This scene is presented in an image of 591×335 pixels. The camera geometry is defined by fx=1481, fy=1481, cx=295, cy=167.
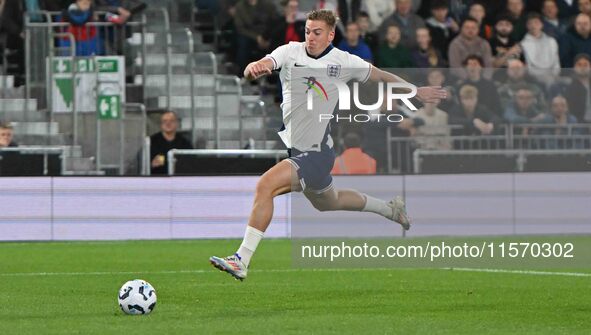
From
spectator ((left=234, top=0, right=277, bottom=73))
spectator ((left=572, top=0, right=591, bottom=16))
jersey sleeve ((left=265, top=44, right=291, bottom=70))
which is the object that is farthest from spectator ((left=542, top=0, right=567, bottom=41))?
jersey sleeve ((left=265, top=44, right=291, bottom=70))

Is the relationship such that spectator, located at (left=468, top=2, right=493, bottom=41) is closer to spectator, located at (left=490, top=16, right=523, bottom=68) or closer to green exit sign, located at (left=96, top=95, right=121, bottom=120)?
spectator, located at (left=490, top=16, right=523, bottom=68)

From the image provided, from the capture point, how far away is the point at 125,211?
20406 mm

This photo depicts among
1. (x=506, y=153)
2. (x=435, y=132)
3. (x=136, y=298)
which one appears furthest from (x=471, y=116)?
(x=136, y=298)

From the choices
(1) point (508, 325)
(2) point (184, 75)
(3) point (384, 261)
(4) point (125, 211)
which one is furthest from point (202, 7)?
(1) point (508, 325)

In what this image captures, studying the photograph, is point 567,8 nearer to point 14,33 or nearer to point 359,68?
point 14,33

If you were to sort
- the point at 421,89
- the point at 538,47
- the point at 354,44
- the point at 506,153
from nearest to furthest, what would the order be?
the point at 421,89, the point at 506,153, the point at 354,44, the point at 538,47

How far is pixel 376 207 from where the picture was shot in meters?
13.2

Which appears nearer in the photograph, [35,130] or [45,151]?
[45,151]

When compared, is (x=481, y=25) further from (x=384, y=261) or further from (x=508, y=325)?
(x=508, y=325)

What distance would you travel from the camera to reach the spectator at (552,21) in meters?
24.3

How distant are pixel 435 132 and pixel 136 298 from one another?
36.1ft

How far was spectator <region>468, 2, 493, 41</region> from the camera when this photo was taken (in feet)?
79.2

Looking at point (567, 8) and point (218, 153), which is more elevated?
point (567, 8)

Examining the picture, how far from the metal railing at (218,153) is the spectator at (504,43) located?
169 inches
